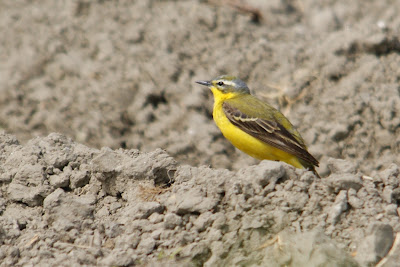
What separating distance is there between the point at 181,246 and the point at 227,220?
16.5 inches

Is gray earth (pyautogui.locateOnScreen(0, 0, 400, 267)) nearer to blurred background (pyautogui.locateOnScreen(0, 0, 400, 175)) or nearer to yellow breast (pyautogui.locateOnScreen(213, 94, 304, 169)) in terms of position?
blurred background (pyautogui.locateOnScreen(0, 0, 400, 175))

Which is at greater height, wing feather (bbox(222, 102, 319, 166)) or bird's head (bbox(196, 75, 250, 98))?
bird's head (bbox(196, 75, 250, 98))

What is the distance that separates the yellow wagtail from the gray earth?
2.52 ft

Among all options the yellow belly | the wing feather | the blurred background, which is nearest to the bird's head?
the wing feather

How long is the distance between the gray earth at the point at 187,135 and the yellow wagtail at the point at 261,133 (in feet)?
2.52

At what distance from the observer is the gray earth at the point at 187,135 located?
16.3 ft

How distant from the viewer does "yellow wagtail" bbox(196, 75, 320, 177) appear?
746cm

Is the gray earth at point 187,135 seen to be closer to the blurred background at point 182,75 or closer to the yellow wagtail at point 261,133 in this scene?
the blurred background at point 182,75

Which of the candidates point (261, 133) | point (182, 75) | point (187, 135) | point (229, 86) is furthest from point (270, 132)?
point (182, 75)

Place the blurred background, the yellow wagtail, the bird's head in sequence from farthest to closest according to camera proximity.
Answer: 1. the blurred background
2. the bird's head
3. the yellow wagtail

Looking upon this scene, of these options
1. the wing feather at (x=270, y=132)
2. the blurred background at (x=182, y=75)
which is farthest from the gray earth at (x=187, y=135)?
the wing feather at (x=270, y=132)

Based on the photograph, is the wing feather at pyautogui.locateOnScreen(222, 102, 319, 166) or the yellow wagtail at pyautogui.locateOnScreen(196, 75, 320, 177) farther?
the yellow wagtail at pyautogui.locateOnScreen(196, 75, 320, 177)

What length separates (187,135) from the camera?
30.3 feet

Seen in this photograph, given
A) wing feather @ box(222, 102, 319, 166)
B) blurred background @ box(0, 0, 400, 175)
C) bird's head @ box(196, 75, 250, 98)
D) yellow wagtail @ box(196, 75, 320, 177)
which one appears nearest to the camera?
wing feather @ box(222, 102, 319, 166)
